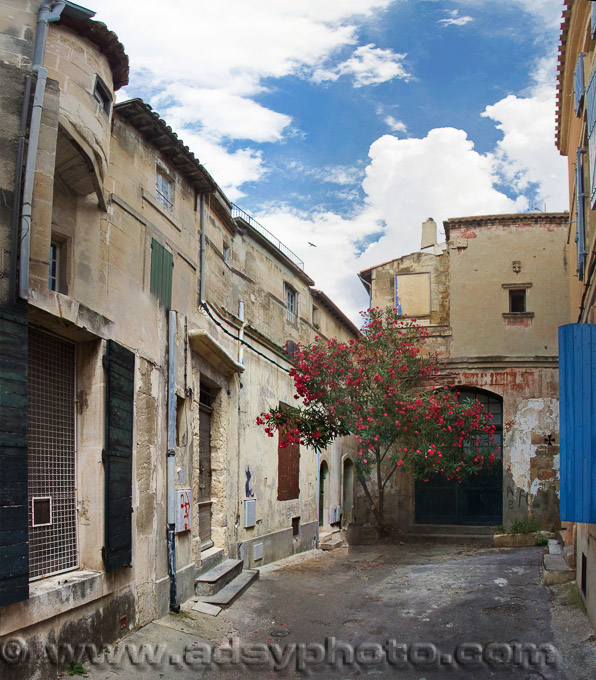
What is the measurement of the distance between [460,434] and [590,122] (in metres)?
10.1

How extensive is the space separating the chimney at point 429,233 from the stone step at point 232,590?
13.4 meters

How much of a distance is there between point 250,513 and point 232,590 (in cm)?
290

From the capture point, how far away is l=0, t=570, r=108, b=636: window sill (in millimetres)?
5520

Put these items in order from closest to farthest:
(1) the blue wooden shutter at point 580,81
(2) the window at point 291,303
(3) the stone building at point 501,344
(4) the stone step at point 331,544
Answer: (1) the blue wooden shutter at point 580,81, (4) the stone step at point 331,544, (2) the window at point 291,303, (3) the stone building at point 501,344

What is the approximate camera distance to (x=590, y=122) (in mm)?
6934

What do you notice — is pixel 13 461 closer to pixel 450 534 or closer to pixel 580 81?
pixel 580 81

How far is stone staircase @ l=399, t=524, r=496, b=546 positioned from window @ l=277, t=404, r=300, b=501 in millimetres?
4030

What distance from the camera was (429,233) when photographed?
22453 mm

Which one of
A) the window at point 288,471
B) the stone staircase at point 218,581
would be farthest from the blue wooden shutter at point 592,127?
the window at point 288,471

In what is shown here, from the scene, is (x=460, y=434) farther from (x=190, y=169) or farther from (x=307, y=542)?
(x=190, y=169)

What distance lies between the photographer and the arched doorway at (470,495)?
19594mm

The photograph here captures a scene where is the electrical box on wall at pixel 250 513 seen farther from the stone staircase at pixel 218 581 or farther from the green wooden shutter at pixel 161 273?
the green wooden shutter at pixel 161 273

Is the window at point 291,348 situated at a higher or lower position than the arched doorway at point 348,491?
higher

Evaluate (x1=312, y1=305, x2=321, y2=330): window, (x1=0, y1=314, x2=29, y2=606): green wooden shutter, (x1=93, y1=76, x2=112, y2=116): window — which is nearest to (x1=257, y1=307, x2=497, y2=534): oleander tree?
(x1=312, y1=305, x2=321, y2=330): window
